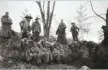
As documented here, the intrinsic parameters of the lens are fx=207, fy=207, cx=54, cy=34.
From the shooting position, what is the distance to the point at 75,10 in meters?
6.88

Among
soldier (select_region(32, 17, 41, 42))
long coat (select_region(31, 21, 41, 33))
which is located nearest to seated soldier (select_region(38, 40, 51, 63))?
soldier (select_region(32, 17, 41, 42))

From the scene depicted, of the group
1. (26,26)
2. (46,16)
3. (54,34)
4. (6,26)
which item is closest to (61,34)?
(54,34)

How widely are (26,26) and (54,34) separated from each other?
3.25 feet

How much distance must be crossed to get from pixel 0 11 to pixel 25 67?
2.17 m

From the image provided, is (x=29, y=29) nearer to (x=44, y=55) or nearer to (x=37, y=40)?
(x=37, y=40)

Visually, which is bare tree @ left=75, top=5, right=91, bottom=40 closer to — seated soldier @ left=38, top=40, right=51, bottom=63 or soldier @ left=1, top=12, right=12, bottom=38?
seated soldier @ left=38, top=40, right=51, bottom=63

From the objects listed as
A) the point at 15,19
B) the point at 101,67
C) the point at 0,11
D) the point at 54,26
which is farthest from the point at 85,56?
the point at 0,11

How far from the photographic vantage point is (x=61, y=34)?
7.00 metres

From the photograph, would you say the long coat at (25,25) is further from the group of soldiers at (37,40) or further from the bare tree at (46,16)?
the bare tree at (46,16)

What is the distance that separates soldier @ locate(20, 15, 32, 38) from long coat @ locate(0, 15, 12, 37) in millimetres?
439

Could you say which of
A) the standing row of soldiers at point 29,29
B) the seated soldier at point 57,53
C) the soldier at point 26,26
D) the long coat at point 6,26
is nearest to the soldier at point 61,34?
the standing row of soldiers at point 29,29

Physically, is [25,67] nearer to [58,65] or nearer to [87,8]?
[58,65]

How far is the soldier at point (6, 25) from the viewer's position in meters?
6.79

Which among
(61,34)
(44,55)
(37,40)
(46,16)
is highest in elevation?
(46,16)
